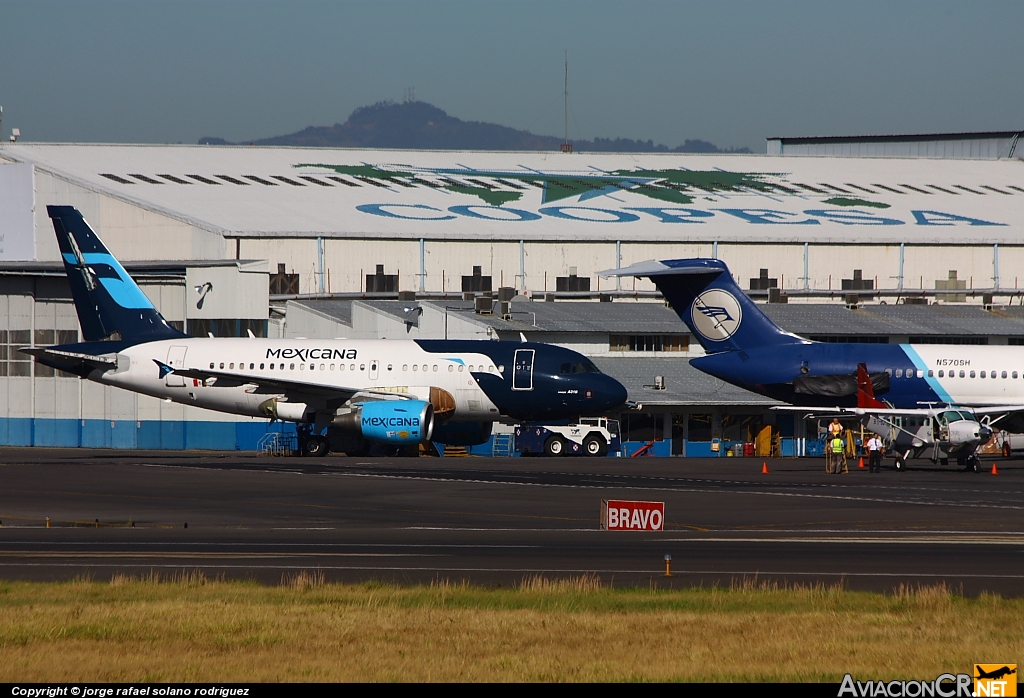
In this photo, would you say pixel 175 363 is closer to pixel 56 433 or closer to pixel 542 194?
pixel 56 433

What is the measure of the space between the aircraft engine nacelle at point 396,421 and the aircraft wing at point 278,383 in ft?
4.82

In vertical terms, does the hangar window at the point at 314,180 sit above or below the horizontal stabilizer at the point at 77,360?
above

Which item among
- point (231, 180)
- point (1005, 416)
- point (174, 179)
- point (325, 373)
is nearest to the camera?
point (1005, 416)

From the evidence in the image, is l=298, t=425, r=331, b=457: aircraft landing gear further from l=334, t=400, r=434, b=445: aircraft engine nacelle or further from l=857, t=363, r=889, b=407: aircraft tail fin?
l=857, t=363, r=889, b=407: aircraft tail fin

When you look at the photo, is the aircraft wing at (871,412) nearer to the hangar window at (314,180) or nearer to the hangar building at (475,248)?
the hangar building at (475,248)

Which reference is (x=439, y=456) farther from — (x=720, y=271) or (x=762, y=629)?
(x=762, y=629)

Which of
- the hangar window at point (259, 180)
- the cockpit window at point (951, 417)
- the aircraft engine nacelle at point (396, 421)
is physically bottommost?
the aircraft engine nacelle at point (396, 421)

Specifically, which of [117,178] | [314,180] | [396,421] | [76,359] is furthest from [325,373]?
[314,180]

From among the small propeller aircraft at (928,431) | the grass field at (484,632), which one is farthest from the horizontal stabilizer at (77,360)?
the grass field at (484,632)

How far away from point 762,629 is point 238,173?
247 ft

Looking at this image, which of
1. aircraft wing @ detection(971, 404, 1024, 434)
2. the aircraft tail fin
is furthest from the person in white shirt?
aircraft wing @ detection(971, 404, 1024, 434)

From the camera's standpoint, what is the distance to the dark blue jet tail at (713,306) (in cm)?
5322

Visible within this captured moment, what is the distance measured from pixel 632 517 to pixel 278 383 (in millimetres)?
26995

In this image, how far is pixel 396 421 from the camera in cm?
5009
